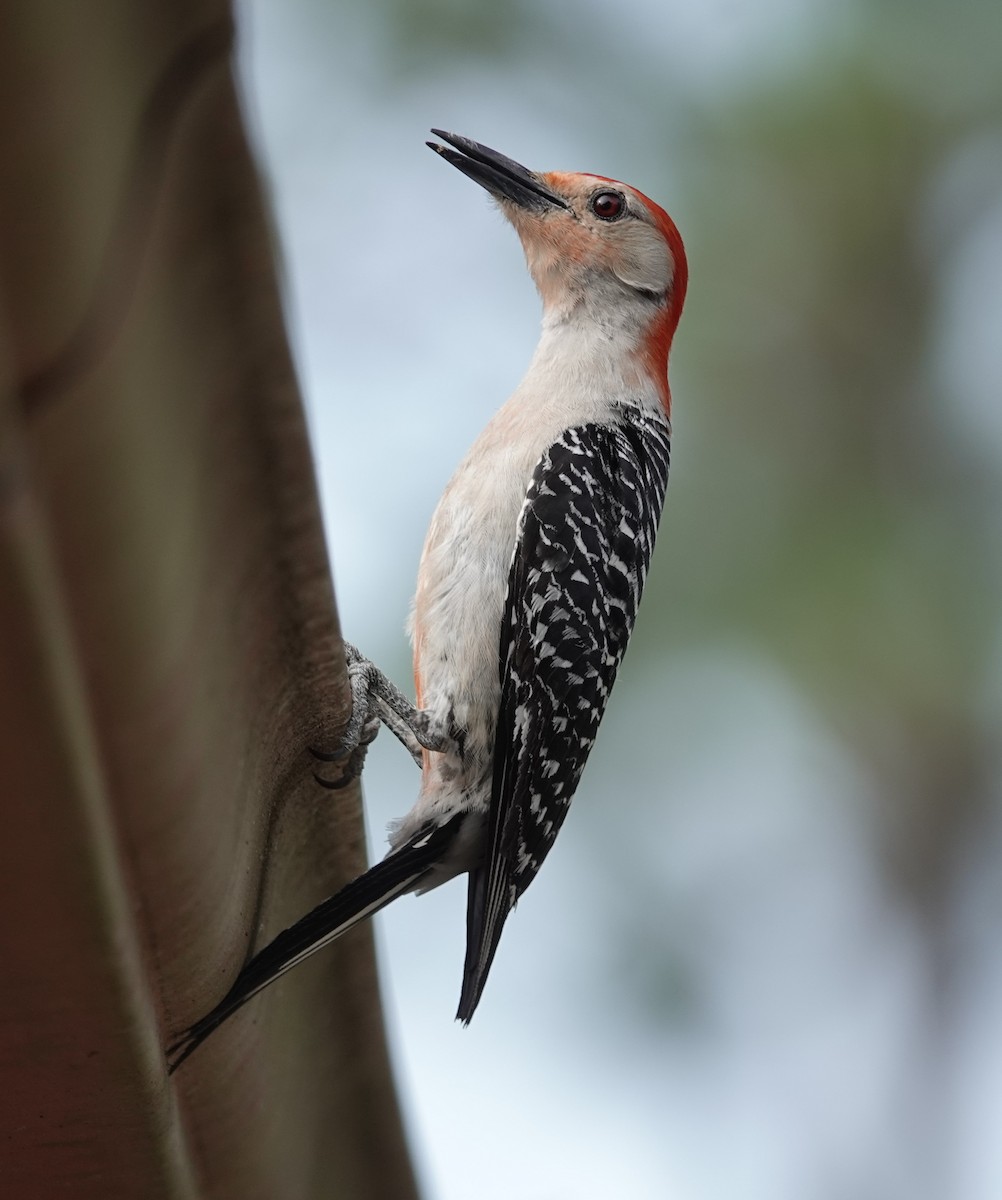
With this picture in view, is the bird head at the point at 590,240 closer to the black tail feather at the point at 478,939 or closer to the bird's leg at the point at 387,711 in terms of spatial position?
the bird's leg at the point at 387,711

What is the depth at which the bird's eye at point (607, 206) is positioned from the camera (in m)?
5.18

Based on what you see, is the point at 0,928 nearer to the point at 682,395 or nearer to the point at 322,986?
the point at 322,986

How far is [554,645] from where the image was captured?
13.0ft

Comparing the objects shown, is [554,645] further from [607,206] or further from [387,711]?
[607,206]

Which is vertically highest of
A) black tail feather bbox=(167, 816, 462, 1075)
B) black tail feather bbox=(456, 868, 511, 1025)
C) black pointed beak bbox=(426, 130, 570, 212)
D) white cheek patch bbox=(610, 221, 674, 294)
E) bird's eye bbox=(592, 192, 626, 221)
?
black pointed beak bbox=(426, 130, 570, 212)

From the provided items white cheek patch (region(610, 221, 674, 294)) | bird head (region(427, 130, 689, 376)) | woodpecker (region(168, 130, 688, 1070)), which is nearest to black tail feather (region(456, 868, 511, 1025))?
woodpecker (region(168, 130, 688, 1070))

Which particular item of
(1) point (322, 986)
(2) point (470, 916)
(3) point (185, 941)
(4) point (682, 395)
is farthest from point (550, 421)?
(4) point (682, 395)

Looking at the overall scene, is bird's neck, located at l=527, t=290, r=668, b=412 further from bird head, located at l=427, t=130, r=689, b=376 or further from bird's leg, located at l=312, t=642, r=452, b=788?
bird's leg, located at l=312, t=642, r=452, b=788

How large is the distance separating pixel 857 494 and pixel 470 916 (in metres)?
5.74

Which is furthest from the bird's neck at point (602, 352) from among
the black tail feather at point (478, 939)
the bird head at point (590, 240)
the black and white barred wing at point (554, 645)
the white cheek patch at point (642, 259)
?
the black tail feather at point (478, 939)

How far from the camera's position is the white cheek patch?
16.7 ft

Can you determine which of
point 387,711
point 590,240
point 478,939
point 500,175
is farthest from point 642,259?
point 478,939

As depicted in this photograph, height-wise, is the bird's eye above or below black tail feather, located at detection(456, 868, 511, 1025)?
above

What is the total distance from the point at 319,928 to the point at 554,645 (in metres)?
1.57
